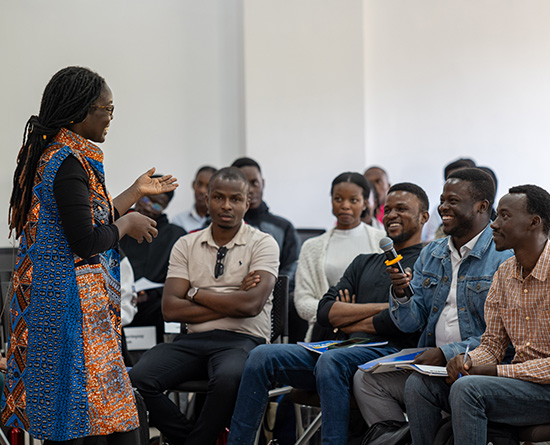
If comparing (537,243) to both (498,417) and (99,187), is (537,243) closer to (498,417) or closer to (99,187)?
(498,417)

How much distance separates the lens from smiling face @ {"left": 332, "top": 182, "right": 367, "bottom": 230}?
441 cm

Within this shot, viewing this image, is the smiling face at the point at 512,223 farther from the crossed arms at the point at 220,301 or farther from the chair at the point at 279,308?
the chair at the point at 279,308

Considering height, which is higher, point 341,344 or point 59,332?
point 59,332

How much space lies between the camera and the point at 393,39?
6.68 meters

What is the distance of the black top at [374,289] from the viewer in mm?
3482

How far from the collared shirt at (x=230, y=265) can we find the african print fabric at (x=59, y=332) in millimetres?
1365

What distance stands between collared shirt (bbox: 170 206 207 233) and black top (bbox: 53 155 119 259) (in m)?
3.54

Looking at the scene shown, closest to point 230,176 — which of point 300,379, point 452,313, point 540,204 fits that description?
Result: point 300,379

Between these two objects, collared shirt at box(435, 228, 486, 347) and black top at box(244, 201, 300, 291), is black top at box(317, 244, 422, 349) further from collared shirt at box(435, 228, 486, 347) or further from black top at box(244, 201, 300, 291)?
black top at box(244, 201, 300, 291)

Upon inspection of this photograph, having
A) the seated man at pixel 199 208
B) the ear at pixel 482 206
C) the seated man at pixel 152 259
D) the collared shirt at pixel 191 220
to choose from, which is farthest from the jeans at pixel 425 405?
the collared shirt at pixel 191 220

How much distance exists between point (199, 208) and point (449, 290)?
3054 mm

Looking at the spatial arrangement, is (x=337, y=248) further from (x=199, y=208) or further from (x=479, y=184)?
(x=199, y=208)

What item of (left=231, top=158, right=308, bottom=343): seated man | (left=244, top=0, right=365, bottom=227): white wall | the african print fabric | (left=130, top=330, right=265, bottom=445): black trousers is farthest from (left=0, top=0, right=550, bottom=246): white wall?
the african print fabric

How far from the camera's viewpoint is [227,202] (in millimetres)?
4023
